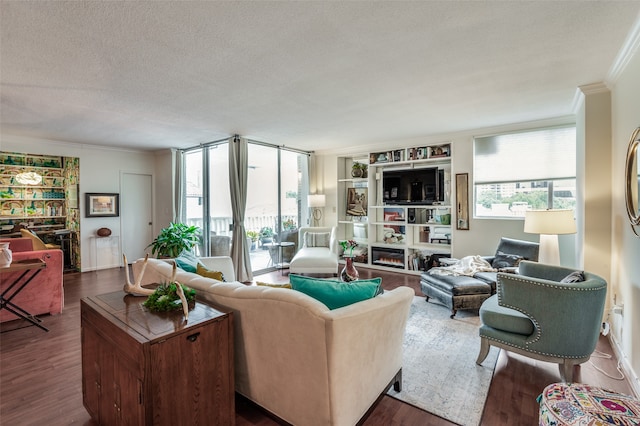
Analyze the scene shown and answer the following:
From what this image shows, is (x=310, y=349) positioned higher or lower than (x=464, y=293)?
higher

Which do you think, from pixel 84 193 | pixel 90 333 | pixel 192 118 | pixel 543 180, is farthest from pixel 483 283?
pixel 84 193

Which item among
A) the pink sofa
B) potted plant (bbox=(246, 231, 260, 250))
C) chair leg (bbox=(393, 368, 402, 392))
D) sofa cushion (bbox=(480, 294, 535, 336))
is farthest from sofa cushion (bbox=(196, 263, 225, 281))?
potted plant (bbox=(246, 231, 260, 250))

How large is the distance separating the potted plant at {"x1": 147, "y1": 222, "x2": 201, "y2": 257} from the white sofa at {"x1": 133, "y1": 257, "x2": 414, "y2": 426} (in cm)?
397

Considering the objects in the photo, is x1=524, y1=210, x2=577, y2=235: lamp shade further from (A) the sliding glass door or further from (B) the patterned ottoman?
(A) the sliding glass door

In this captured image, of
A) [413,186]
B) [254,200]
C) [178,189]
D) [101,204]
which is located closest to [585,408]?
[413,186]

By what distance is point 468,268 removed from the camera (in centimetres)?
387

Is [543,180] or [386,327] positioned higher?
[543,180]

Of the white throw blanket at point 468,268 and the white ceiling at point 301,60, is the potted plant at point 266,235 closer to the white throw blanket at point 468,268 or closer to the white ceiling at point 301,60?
the white ceiling at point 301,60

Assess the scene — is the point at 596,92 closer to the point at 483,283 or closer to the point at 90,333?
the point at 483,283

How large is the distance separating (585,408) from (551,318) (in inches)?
37.9

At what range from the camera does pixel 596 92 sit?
2.99m

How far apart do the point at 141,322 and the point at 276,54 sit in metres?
1.99

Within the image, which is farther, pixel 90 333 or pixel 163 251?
pixel 163 251

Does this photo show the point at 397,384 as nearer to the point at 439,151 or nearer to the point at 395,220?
the point at 395,220
